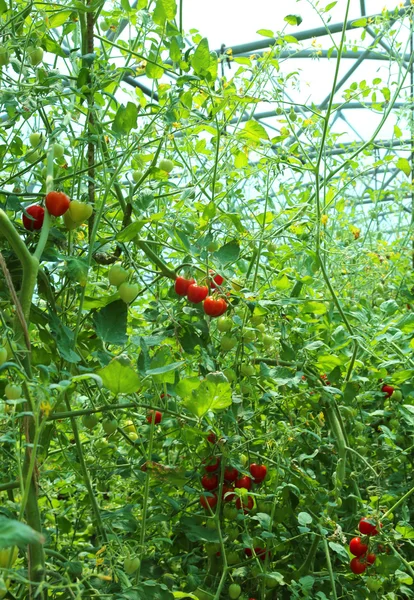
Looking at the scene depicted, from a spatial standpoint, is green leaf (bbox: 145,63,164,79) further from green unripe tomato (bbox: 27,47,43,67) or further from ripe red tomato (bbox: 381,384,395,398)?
ripe red tomato (bbox: 381,384,395,398)

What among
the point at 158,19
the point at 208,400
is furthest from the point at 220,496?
the point at 158,19

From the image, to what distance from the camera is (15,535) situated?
486 millimetres

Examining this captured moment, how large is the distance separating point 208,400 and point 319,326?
0.64 metres

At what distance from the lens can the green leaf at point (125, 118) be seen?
1.07 metres

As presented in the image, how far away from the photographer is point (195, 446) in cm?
147

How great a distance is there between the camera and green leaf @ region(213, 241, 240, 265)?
1.25 meters

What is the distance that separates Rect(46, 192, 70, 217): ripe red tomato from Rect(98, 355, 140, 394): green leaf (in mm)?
248

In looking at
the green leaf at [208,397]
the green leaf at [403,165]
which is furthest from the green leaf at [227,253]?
the green leaf at [403,165]

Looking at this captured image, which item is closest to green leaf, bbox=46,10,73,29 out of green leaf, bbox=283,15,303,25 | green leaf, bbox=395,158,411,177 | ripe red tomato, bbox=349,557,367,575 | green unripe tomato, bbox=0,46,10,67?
green unripe tomato, bbox=0,46,10,67

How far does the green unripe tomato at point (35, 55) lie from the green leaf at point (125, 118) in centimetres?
18

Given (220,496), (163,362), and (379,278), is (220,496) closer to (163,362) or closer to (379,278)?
(163,362)

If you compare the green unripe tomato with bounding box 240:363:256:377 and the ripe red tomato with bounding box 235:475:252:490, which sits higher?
the green unripe tomato with bounding box 240:363:256:377

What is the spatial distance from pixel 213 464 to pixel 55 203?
2.22 feet

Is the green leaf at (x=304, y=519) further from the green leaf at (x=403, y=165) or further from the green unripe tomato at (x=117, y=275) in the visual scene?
the green leaf at (x=403, y=165)
